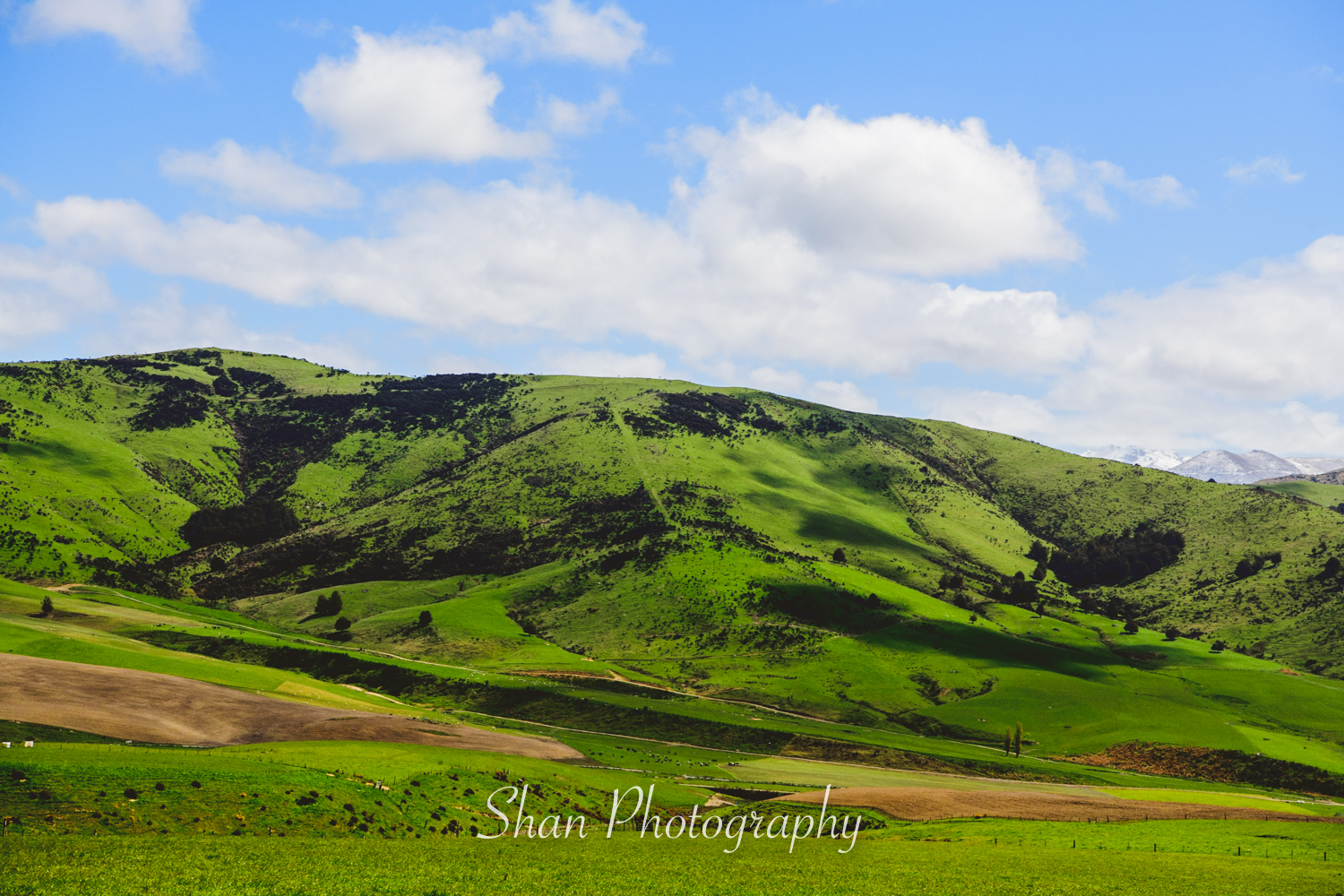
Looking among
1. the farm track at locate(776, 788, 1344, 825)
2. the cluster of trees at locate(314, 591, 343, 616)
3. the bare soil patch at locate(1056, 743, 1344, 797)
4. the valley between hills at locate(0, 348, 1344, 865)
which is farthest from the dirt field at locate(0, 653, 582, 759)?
the cluster of trees at locate(314, 591, 343, 616)

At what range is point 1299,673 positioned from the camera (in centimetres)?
15325

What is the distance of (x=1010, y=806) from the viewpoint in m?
66.5

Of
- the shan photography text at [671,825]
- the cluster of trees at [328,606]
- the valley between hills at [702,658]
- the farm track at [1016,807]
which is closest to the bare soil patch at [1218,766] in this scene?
the valley between hills at [702,658]

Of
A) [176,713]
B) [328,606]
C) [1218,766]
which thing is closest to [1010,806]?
[1218,766]

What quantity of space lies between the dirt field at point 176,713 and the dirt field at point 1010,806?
94.9ft

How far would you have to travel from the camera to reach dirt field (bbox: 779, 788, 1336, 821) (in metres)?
64.2

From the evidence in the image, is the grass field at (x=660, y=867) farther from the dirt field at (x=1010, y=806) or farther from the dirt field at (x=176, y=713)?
the dirt field at (x=176, y=713)

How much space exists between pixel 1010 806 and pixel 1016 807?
50 cm

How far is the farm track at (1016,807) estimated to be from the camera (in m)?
64.1

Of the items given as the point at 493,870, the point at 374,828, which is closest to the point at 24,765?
the point at 374,828

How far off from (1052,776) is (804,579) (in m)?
85.3

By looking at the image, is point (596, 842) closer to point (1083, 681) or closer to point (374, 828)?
point (374, 828)

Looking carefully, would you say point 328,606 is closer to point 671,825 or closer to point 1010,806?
point 671,825

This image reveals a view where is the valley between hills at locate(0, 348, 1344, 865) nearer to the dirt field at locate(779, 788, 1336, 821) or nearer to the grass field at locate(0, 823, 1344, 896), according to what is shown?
the dirt field at locate(779, 788, 1336, 821)
